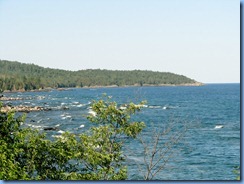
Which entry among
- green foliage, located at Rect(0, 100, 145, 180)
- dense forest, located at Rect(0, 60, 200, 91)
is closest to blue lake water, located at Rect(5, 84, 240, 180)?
dense forest, located at Rect(0, 60, 200, 91)

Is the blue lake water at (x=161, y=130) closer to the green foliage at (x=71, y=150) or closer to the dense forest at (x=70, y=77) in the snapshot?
the dense forest at (x=70, y=77)

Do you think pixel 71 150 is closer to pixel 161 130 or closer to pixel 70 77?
pixel 70 77

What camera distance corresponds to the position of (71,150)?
3.78 m

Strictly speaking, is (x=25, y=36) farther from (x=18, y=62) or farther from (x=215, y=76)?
(x=215, y=76)

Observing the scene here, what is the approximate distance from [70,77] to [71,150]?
47.0 inches

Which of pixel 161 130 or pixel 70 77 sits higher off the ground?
pixel 70 77

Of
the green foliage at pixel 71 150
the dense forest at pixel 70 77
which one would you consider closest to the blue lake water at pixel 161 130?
the dense forest at pixel 70 77

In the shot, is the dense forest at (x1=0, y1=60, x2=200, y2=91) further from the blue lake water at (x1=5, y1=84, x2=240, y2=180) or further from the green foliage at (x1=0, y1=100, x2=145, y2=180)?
the green foliage at (x1=0, y1=100, x2=145, y2=180)

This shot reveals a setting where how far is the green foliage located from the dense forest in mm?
391

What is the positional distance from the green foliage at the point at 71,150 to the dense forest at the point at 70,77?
0.39 meters

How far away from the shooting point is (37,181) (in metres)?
3.51

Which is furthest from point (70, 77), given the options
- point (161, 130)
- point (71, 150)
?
point (161, 130)

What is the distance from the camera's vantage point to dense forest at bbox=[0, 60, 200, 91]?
4188 millimetres

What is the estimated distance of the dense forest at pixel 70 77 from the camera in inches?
165
